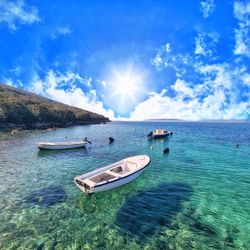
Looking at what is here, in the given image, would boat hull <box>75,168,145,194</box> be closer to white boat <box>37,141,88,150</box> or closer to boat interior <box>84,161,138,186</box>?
boat interior <box>84,161,138,186</box>

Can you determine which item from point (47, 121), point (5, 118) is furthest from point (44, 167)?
point (47, 121)

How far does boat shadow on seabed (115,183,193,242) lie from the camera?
11.7 metres

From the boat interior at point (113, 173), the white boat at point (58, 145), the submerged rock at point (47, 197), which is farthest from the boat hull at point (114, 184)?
the white boat at point (58, 145)

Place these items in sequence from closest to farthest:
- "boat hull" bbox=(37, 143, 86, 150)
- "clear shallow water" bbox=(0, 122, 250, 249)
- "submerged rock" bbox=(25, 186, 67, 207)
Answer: "clear shallow water" bbox=(0, 122, 250, 249) → "submerged rock" bbox=(25, 186, 67, 207) → "boat hull" bbox=(37, 143, 86, 150)

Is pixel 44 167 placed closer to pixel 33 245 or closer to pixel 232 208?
pixel 33 245

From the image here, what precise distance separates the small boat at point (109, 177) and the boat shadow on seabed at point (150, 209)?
5.99 ft

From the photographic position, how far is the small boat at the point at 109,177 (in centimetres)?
1522

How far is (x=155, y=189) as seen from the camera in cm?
1778

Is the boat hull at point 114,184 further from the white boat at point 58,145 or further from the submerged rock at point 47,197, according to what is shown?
the white boat at point 58,145

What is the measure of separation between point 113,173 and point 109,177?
51cm

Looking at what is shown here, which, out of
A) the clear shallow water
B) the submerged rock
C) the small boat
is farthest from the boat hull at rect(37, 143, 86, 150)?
the submerged rock

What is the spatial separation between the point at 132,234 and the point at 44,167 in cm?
1798

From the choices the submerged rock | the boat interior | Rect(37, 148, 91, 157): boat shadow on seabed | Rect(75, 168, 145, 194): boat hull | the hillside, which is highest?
the hillside

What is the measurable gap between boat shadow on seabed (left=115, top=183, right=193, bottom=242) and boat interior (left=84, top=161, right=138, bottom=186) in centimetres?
254
